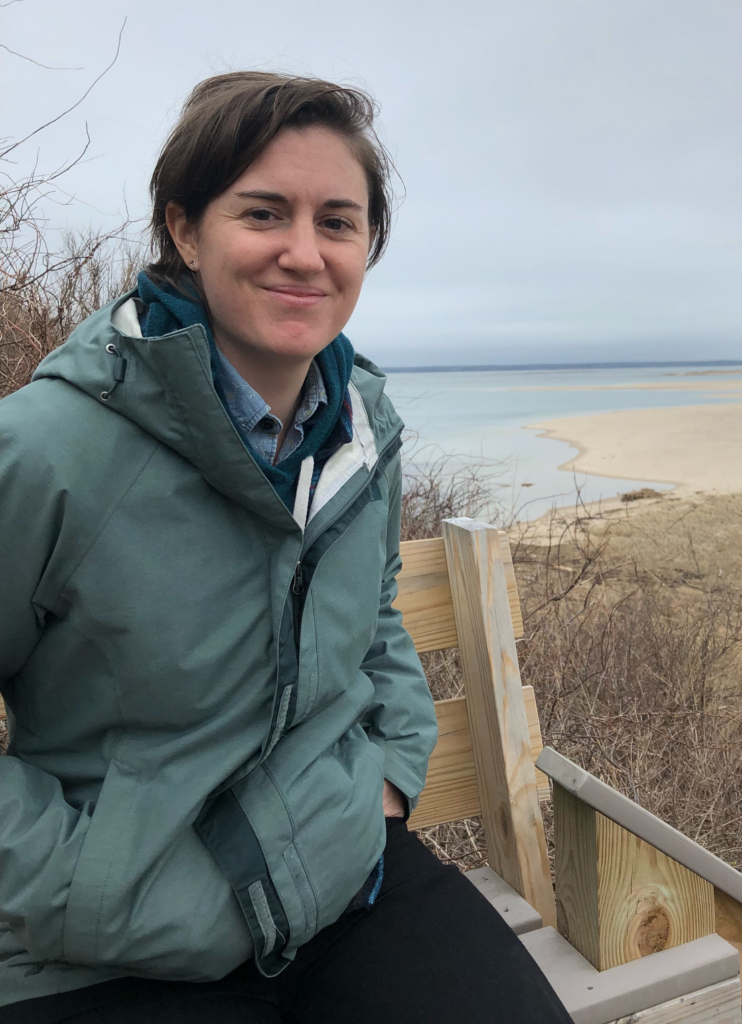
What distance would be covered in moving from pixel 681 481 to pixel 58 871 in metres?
12.5

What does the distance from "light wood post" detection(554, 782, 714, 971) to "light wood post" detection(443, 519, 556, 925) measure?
0.18 metres

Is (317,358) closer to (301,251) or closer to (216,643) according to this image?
(301,251)

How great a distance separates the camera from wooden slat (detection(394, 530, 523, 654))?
6.31 ft

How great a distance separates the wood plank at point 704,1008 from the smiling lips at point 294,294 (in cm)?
141

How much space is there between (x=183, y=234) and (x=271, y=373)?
0.28 m

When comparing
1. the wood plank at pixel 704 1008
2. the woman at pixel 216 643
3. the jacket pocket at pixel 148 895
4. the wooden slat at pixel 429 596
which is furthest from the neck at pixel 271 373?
the wood plank at pixel 704 1008

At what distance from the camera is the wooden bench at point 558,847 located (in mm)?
1505

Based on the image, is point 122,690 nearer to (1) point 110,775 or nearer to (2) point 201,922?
(1) point 110,775

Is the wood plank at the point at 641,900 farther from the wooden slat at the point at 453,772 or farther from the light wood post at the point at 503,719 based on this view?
the wooden slat at the point at 453,772

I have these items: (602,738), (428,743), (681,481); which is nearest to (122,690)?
(428,743)

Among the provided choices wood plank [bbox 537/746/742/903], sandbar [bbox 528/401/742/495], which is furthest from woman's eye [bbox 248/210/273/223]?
sandbar [bbox 528/401/742/495]

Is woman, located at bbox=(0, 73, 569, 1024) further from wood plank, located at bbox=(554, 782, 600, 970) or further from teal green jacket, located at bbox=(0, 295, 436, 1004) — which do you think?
wood plank, located at bbox=(554, 782, 600, 970)

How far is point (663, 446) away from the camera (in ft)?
56.5

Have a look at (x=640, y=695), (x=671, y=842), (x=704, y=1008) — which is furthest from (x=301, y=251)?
(x=640, y=695)
